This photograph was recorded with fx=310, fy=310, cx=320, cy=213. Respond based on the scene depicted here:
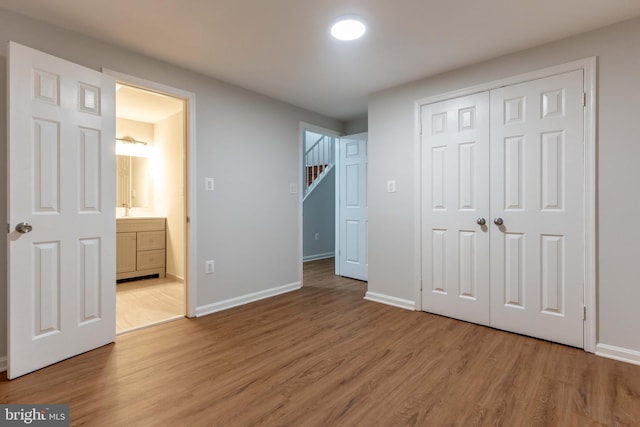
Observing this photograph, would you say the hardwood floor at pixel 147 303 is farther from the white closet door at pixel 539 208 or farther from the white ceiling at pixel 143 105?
the white closet door at pixel 539 208

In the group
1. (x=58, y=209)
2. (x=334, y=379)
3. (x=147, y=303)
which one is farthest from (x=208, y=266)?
(x=334, y=379)

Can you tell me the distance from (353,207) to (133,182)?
11.3ft

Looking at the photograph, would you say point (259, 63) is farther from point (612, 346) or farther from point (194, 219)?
point (612, 346)

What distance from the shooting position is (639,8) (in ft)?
6.50

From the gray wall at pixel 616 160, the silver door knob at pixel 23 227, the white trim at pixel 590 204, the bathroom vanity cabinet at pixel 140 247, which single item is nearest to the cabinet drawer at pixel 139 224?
the bathroom vanity cabinet at pixel 140 247

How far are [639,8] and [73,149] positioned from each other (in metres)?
3.85

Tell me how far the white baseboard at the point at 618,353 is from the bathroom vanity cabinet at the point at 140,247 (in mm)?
5004

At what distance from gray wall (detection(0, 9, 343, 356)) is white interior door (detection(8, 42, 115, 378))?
370mm

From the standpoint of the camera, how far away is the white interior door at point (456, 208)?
2752 millimetres

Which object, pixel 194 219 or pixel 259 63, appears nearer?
pixel 259 63

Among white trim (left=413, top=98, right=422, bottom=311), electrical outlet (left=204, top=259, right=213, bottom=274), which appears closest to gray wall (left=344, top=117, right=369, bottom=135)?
white trim (left=413, top=98, right=422, bottom=311)

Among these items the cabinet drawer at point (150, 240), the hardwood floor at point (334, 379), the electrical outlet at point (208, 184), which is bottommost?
the hardwood floor at point (334, 379)

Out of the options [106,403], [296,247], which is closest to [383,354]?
[106,403]

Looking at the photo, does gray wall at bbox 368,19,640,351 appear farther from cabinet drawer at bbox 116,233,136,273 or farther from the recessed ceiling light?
cabinet drawer at bbox 116,233,136,273
